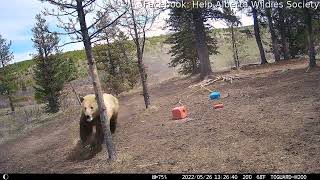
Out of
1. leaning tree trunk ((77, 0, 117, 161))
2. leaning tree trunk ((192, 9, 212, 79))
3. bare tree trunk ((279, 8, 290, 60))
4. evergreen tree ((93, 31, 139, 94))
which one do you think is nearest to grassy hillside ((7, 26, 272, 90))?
evergreen tree ((93, 31, 139, 94))

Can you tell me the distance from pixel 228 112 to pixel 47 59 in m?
24.3

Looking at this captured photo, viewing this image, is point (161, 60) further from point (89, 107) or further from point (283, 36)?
point (89, 107)

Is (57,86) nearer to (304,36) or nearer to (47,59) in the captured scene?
Answer: (47,59)

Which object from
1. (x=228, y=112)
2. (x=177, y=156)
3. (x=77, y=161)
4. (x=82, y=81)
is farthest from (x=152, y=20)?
(x=82, y=81)

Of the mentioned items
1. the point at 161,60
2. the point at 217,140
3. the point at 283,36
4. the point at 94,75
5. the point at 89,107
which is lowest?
the point at 161,60

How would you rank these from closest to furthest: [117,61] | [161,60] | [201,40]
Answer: [201,40], [117,61], [161,60]

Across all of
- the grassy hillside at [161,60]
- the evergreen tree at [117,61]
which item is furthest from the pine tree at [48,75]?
the grassy hillside at [161,60]

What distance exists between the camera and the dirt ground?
8.75 metres

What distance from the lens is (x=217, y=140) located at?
10.9 metres

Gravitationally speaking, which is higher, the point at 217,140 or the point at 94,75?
the point at 94,75

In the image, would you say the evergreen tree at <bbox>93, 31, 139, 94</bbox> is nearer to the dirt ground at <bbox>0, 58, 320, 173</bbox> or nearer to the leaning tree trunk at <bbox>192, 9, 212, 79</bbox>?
the leaning tree trunk at <bbox>192, 9, 212, 79</bbox>

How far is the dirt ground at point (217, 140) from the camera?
8.75 m

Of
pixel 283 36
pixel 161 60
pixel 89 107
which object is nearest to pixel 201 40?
pixel 283 36

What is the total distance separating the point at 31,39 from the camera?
3544 cm
